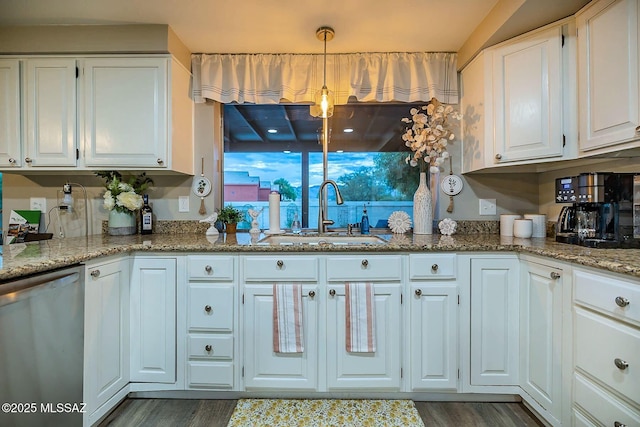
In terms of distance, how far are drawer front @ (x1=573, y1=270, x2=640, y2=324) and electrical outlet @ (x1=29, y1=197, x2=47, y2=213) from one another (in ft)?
10.9

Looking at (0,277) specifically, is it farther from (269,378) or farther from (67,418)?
(269,378)

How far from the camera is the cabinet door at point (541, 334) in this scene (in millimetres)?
1461

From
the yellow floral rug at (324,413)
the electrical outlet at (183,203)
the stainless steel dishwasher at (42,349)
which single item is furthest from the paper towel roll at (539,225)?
the stainless steel dishwasher at (42,349)

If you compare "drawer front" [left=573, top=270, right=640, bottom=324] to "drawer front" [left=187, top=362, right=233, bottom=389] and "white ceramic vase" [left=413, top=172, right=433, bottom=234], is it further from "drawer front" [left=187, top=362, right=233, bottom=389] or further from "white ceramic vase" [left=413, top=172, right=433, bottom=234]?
"drawer front" [left=187, top=362, right=233, bottom=389]

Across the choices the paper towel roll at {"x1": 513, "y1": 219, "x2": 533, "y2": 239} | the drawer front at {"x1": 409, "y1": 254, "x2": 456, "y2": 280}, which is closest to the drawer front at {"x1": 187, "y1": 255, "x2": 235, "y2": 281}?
the drawer front at {"x1": 409, "y1": 254, "x2": 456, "y2": 280}

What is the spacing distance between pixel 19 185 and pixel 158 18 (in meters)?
1.63

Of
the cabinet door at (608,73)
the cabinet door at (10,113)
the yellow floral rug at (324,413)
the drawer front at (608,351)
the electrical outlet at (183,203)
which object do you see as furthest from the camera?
the electrical outlet at (183,203)

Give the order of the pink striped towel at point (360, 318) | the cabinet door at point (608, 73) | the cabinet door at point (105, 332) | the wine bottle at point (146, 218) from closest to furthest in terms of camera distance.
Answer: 1. the cabinet door at point (608, 73)
2. the cabinet door at point (105, 332)
3. the pink striped towel at point (360, 318)
4. the wine bottle at point (146, 218)

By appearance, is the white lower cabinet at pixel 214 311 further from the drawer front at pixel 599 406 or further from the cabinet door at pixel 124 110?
the drawer front at pixel 599 406

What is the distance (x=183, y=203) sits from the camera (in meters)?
2.40

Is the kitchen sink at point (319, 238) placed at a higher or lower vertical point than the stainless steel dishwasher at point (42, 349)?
higher

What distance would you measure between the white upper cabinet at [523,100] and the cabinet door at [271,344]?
4.77 ft

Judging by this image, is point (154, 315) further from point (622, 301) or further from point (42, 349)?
point (622, 301)

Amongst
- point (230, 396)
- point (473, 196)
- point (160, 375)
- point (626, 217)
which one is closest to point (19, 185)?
point (160, 375)
